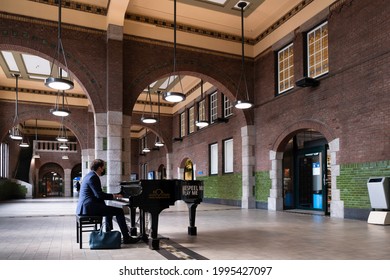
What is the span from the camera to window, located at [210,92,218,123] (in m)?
16.8

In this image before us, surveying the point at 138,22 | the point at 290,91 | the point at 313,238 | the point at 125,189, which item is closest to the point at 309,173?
the point at 290,91

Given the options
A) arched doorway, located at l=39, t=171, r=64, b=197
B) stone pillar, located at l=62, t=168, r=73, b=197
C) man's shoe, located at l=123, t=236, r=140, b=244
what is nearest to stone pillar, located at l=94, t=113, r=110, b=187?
man's shoe, located at l=123, t=236, r=140, b=244

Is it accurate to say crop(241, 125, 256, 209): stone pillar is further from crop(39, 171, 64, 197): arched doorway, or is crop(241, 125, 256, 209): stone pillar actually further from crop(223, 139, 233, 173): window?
crop(39, 171, 64, 197): arched doorway

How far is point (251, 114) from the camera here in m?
13.5

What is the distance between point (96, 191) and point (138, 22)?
7.56 m

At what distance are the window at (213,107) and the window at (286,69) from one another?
4663mm

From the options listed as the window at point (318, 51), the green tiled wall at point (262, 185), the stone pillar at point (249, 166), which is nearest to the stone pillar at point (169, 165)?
the stone pillar at point (249, 166)

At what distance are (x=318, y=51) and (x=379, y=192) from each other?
4562 mm

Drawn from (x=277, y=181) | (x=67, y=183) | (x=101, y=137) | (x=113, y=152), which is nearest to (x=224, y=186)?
(x=277, y=181)

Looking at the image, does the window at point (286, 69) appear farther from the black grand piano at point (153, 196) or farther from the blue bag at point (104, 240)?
the blue bag at point (104, 240)

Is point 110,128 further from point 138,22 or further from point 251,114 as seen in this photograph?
point 251,114

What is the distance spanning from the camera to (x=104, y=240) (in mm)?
5332

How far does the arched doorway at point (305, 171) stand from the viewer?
11.7 m
